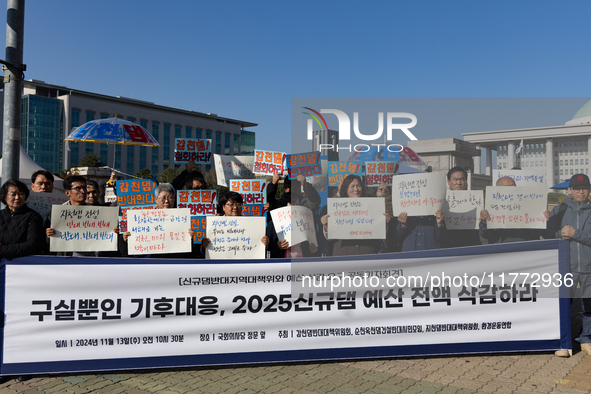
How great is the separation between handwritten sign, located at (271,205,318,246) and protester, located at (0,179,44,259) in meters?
2.31

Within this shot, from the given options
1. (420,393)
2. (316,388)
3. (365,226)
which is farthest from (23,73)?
(420,393)

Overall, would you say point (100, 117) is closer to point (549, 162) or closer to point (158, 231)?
point (158, 231)

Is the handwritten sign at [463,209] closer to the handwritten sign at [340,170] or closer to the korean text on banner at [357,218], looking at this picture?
the korean text on banner at [357,218]

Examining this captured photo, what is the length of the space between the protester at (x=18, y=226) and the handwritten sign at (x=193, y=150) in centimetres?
305

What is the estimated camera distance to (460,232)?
16.8ft

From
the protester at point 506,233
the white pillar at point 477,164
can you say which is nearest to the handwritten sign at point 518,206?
the protester at point 506,233

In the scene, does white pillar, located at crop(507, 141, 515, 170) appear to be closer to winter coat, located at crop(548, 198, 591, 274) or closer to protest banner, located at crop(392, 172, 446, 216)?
winter coat, located at crop(548, 198, 591, 274)

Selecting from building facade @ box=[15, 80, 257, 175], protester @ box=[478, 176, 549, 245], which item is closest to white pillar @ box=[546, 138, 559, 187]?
protester @ box=[478, 176, 549, 245]

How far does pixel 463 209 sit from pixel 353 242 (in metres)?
1.35

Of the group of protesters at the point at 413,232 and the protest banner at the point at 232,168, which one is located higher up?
the protest banner at the point at 232,168

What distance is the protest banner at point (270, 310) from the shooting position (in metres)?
4.09

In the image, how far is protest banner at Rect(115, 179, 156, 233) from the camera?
5.52m

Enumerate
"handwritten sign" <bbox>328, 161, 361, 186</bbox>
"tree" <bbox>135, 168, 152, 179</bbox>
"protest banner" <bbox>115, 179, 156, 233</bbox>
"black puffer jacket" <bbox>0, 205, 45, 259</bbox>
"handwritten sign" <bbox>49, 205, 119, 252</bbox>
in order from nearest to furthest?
"black puffer jacket" <bbox>0, 205, 45, 259</bbox>, "handwritten sign" <bbox>49, 205, 119, 252</bbox>, "protest banner" <bbox>115, 179, 156, 233</bbox>, "handwritten sign" <bbox>328, 161, 361, 186</bbox>, "tree" <bbox>135, 168, 152, 179</bbox>

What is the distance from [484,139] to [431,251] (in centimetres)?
266
